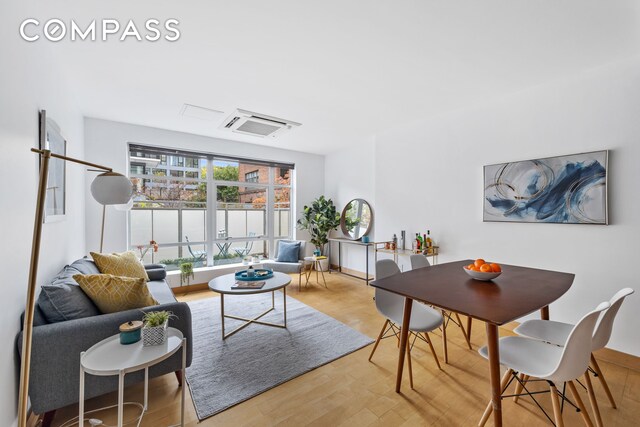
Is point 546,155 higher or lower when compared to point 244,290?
higher

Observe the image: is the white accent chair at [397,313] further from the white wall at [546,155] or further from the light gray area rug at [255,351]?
the white wall at [546,155]

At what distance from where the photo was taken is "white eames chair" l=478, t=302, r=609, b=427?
129 cm

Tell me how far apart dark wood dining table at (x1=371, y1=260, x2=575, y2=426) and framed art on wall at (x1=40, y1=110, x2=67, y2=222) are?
2.60 meters

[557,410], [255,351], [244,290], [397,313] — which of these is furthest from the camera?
[244,290]

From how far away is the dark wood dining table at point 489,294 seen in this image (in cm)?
139

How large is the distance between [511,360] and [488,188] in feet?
7.35

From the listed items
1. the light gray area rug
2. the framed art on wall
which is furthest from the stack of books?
the framed art on wall

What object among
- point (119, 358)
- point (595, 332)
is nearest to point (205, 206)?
point (119, 358)

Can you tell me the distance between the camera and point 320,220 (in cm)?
540

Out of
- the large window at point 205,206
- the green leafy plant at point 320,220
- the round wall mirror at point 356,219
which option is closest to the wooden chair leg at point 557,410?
the round wall mirror at point 356,219

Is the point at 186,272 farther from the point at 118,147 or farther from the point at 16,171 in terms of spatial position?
the point at 16,171

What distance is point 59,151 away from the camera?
7.99ft

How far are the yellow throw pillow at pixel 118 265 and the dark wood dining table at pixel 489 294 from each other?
96.5 inches

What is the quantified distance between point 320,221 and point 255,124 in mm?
2289
